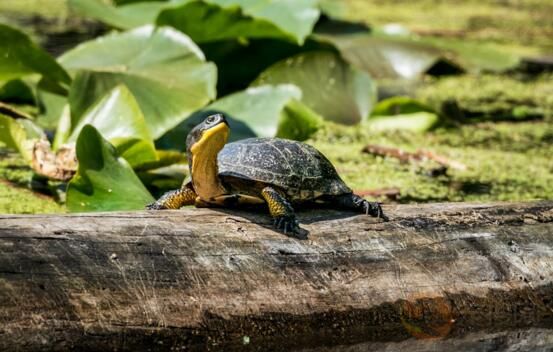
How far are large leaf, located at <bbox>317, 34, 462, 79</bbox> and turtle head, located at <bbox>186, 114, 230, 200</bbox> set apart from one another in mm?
3191

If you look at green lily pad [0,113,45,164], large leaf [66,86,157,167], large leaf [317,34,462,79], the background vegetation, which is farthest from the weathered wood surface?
large leaf [317,34,462,79]

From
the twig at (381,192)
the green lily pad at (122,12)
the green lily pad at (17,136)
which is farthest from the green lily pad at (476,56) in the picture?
the green lily pad at (17,136)

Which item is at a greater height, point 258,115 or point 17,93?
point 258,115

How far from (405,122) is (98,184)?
208 centimetres

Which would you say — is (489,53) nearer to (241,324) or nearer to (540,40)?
(540,40)

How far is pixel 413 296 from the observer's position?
2232 mm

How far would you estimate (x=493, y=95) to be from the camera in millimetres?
5438

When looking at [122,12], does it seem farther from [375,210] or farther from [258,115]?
[375,210]

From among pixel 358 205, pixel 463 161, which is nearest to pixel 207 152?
pixel 358 205

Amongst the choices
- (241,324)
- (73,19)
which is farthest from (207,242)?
(73,19)

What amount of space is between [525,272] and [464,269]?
0.55 ft

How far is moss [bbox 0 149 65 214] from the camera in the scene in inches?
116

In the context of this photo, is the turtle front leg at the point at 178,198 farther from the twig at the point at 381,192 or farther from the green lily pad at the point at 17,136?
the twig at the point at 381,192

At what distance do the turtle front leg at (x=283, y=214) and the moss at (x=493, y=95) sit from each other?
2613mm
